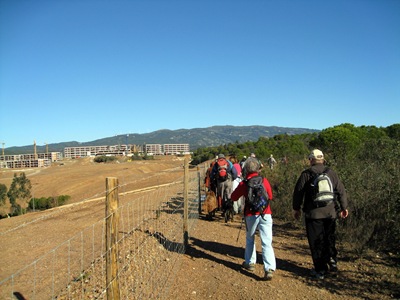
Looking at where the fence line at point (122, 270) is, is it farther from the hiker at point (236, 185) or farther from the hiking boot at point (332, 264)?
the hiking boot at point (332, 264)

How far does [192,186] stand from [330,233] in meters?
10.4

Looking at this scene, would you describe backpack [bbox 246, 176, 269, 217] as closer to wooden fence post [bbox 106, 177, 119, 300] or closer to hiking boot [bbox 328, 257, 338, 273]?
hiking boot [bbox 328, 257, 338, 273]

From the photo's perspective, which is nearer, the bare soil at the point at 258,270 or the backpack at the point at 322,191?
the bare soil at the point at 258,270

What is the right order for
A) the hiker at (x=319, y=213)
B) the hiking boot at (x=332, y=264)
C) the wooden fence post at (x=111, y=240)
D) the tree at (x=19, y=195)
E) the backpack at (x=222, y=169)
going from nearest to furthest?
the wooden fence post at (x=111, y=240)
the hiker at (x=319, y=213)
the hiking boot at (x=332, y=264)
the backpack at (x=222, y=169)
the tree at (x=19, y=195)

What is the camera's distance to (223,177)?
9.27 meters

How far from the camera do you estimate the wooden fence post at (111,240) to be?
3223 mm

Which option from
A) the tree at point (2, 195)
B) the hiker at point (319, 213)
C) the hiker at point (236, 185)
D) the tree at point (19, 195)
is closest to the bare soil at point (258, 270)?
the hiker at point (319, 213)

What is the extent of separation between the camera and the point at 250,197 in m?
5.34

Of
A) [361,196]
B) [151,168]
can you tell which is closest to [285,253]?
[361,196]

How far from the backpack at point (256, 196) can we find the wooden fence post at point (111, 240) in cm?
255

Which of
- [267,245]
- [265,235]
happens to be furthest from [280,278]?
[265,235]

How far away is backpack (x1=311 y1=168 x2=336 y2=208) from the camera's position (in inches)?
198

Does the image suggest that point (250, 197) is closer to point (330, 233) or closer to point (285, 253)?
point (330, 233)

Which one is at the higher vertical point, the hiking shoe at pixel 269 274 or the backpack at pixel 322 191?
the backpack at pixel 322 191
